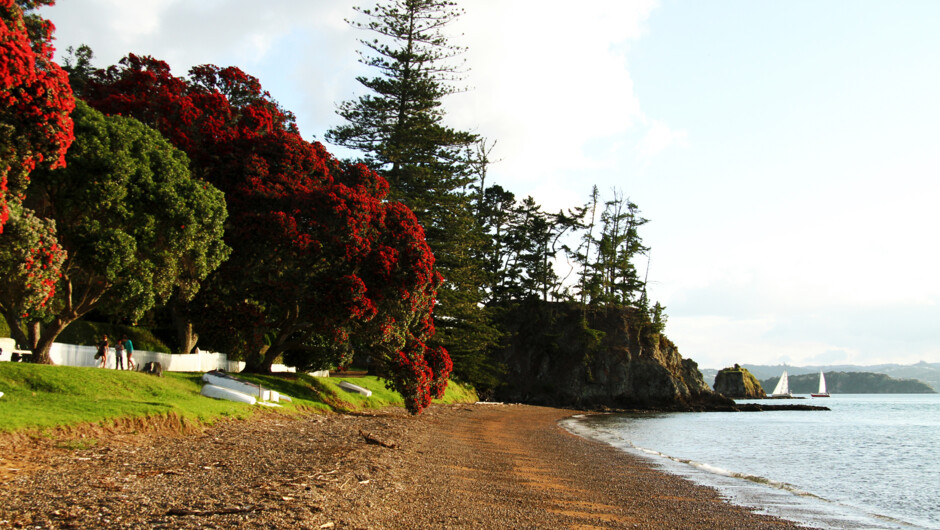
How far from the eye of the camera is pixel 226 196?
24.8 meters

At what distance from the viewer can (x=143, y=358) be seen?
2577cm

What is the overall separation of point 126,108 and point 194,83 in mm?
5658

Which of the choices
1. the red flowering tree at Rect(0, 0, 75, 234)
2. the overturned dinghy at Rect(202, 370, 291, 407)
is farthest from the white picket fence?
the red flowering tree at Rect(0, 0, 75, 234)

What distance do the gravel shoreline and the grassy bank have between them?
2.06 ft

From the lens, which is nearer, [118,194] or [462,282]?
[118,194]

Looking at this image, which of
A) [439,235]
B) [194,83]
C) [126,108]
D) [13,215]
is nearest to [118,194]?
[13,215]

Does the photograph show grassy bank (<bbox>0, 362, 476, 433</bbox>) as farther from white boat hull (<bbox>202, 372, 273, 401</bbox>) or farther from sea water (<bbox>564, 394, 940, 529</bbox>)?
sea water (<bbox>564, 394, 940, 529</bbox>)

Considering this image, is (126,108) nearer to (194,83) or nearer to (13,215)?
(194,83)

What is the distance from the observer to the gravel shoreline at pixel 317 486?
313 inches

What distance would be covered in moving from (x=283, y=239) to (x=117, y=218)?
5.89 meters

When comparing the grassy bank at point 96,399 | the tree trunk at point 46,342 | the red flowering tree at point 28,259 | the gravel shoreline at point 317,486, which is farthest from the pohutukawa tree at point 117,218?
the gravel shoreline at point 317,486

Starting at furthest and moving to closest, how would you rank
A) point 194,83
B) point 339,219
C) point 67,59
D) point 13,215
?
point 67,59
point 194,83
point 339,219
point 13,215

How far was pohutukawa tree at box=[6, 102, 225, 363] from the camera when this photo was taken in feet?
59.2

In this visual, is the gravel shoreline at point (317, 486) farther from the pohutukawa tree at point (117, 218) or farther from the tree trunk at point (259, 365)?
the tree trunk at point (259, 365)
